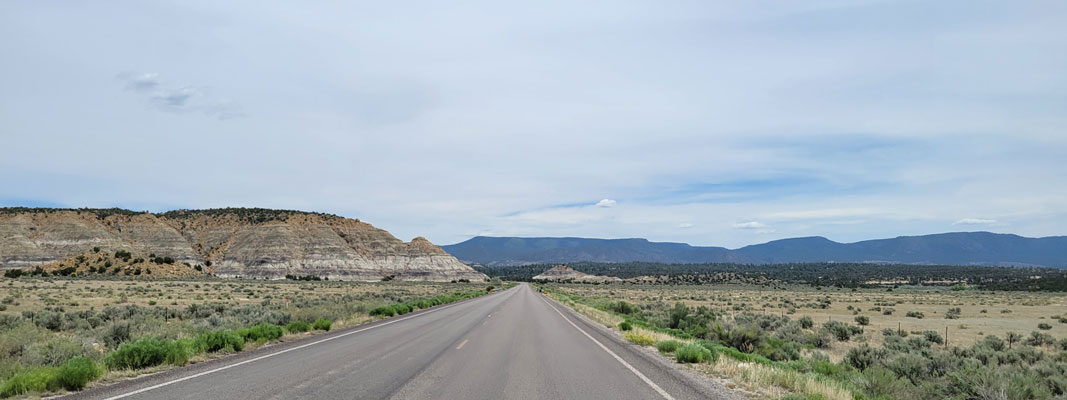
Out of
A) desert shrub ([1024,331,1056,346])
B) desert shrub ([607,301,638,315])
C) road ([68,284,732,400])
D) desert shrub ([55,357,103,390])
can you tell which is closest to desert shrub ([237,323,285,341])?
road ([68,284,732,400])

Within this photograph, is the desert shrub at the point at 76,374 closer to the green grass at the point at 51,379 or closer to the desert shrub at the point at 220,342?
the green grass at the point at 51,379

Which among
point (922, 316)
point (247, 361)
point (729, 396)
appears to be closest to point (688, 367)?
point (729, 396)

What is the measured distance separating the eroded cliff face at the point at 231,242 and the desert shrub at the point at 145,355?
85.3 m

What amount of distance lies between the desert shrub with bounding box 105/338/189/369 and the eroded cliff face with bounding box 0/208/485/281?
3359 inches

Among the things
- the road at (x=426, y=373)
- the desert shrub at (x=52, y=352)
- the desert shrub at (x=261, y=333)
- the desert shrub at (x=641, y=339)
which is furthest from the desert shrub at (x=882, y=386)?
the desert shrub at (x=52, y=352)

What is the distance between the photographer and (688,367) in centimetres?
1134

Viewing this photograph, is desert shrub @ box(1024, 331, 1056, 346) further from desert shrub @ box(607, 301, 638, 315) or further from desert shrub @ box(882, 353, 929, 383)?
desert shrub @ box(607, 301, 638, 315)

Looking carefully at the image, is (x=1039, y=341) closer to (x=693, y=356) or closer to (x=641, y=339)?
(x=641, y=339)

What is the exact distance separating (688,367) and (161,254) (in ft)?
328

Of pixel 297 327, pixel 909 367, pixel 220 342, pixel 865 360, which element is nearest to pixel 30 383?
pixel 220 342

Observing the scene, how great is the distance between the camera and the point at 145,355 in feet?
35.0

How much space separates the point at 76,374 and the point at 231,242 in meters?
99.6

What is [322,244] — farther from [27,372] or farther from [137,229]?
[27,372]

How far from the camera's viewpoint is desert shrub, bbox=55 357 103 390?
8.40 meters
